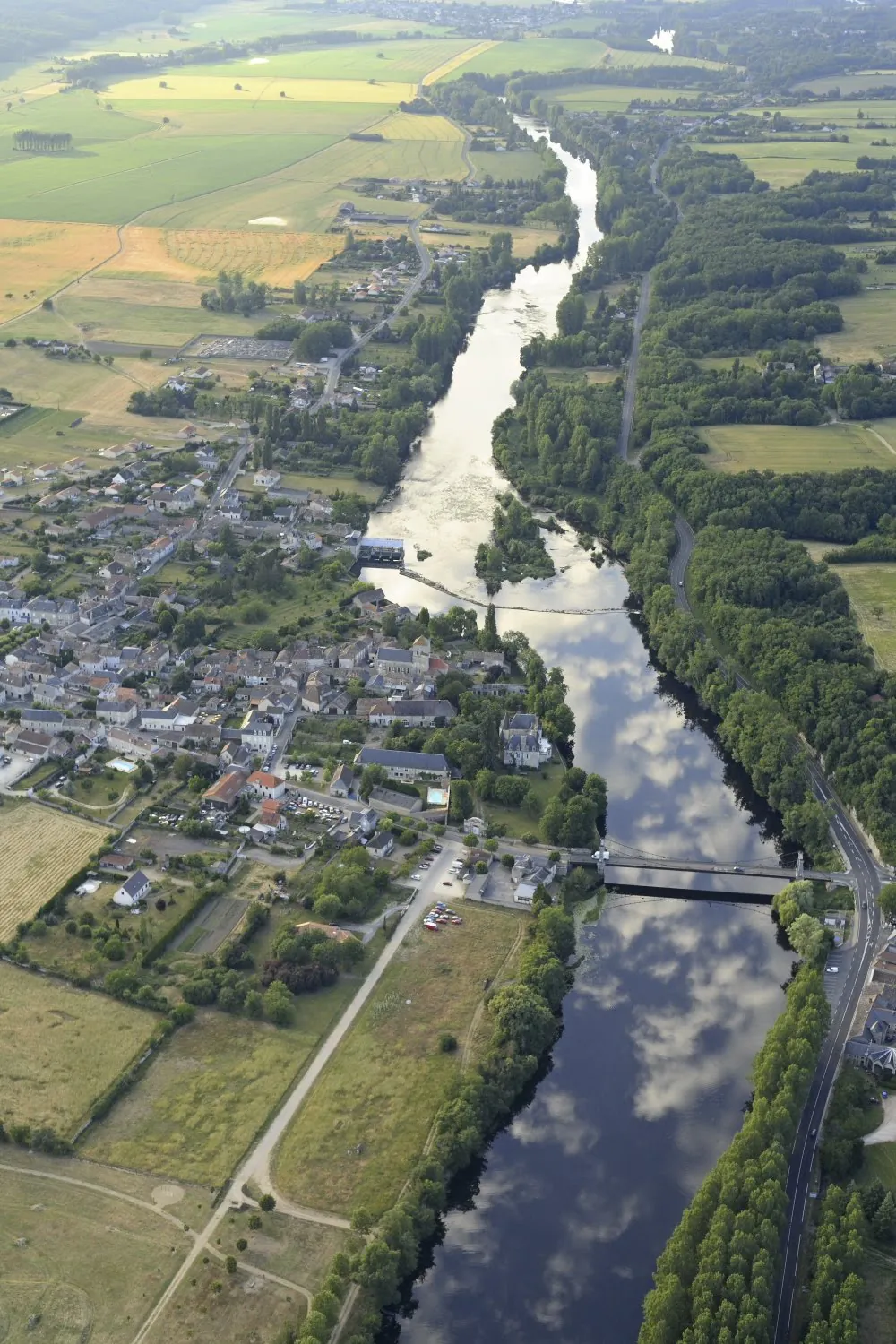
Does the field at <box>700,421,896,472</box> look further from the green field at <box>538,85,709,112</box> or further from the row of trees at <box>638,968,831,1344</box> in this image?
the green field at <box>538,85,709,112</box>

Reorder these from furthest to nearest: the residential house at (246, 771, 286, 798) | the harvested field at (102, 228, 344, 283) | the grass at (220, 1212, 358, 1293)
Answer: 1. the harvested field at (102, 228, 344, 283)
2. the residential house at (246, 771, 286, 798)
3. the grass at (220, 1212, 358, 1293)

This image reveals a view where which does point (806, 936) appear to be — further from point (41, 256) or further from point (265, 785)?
point (41, 256)

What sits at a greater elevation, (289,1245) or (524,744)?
(524,744)

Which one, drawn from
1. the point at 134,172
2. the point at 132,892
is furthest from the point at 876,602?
the point at 134,172

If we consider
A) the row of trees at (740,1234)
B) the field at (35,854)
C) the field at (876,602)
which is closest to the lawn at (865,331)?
the field at (876,602)

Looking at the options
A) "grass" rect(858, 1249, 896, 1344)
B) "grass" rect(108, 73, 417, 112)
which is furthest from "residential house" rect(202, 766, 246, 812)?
"grass" rect(108, 73, 417, 112)

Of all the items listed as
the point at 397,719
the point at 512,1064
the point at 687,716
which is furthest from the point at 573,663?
the point at 512,1064

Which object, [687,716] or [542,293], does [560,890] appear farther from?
[542,293]
